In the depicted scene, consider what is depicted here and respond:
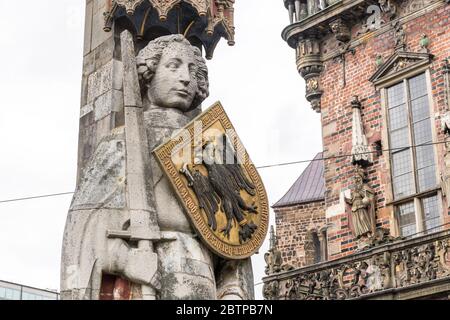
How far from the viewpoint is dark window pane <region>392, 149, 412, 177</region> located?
60.1 ft

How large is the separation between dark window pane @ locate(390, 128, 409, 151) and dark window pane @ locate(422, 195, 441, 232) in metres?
1.20

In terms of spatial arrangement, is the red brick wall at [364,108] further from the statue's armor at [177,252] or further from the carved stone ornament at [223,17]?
the statue's armor at [177,252]

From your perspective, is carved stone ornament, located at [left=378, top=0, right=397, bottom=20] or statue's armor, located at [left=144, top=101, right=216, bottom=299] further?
carved stone ornament, located at [left=378, top=0, right=397, bottom=20]

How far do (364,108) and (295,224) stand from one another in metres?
10.1

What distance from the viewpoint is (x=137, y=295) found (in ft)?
18.1

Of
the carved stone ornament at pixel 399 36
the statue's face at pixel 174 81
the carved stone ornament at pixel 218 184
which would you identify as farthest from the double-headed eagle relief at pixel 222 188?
the carved stone ornament at pixel 399 36

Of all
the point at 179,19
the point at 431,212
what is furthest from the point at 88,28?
the point at 431,212

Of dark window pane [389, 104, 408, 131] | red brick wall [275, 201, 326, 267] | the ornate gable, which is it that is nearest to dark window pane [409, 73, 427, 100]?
the ornate gable

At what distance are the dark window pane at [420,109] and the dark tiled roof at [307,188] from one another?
1077 centimetres

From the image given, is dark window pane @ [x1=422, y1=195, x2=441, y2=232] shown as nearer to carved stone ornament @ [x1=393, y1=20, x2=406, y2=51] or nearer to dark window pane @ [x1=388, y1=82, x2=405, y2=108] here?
dark window pane @ [x1=388, y1=82, x2=405, y2=108]

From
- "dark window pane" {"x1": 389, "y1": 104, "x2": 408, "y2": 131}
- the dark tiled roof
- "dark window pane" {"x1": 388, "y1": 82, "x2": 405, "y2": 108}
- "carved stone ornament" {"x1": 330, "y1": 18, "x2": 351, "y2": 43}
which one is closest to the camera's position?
"dark window pane" {"x1": 389, "y1": 104, "x2": 408, "y2": 131}

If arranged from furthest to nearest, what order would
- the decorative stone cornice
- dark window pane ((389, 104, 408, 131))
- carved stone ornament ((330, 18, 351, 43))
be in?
1. carved stone ornament ((330, 18, 351, 43))
2. dark window pane ((389, 104, 408, 131))
3. the decorative stone cornice

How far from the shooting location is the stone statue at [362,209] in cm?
1850
